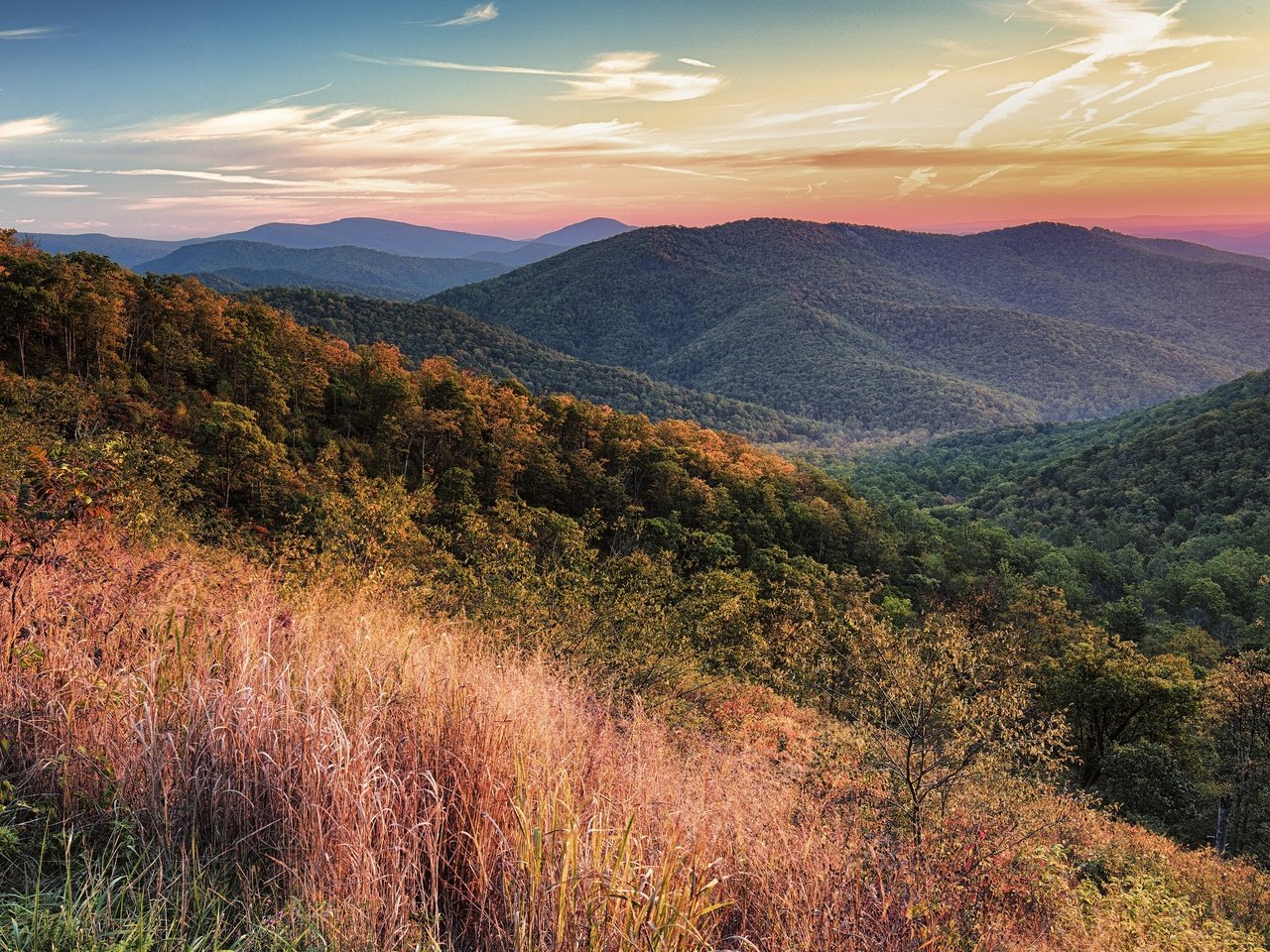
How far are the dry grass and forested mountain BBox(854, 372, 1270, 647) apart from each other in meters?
50.8

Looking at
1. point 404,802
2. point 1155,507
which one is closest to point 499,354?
point 1155,507

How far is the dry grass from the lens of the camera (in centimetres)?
234

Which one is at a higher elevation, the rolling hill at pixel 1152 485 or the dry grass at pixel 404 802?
the dry grass at pixel 404 802

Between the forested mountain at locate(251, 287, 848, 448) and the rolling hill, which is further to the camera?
the forested mountain at locate(251, 287, 848, 448)

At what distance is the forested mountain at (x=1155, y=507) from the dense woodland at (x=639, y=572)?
3866 millimetres

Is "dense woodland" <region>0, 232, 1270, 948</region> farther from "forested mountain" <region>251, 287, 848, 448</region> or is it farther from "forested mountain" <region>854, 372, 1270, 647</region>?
"forested mountain" <region>251, 287, 848, 448</region>

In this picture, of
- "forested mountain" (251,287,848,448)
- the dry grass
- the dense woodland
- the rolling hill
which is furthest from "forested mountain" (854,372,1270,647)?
the dry grass

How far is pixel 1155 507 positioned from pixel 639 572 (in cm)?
8715

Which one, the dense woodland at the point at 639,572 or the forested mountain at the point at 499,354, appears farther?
the forested mountain at the point at 499,354

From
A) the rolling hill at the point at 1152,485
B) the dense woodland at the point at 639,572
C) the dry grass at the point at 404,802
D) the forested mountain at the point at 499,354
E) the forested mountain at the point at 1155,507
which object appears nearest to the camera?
the dry grass at the point at 404,802

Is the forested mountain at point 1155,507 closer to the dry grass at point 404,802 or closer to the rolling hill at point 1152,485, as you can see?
the rolling hill at point 1152,485

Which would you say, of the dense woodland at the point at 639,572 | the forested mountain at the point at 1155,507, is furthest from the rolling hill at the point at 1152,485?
the dense woodland at the point at 639,572

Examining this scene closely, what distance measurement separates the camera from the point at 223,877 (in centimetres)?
242

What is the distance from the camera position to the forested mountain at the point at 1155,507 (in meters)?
52.4
